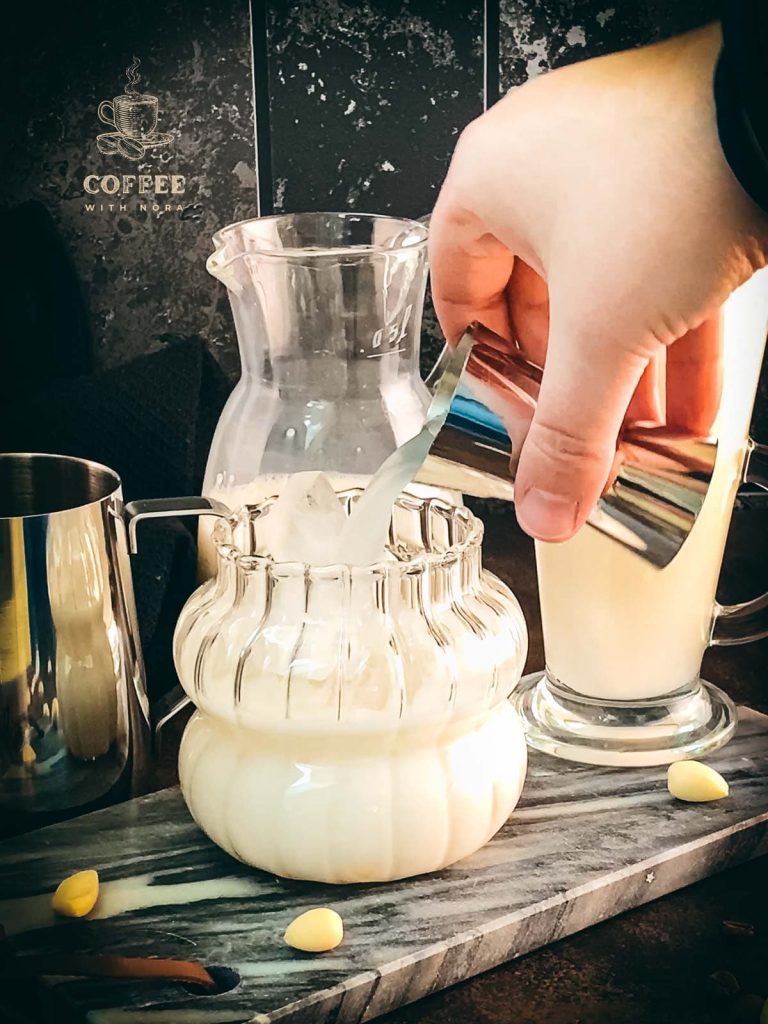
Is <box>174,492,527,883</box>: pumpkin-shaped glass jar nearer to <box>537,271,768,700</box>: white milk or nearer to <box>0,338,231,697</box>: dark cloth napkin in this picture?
<box>537,271,768,700</box>: white milk

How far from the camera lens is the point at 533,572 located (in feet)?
2.82

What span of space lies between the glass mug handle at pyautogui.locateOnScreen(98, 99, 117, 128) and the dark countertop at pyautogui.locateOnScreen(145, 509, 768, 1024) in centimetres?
68

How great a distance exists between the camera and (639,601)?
23.7 inches

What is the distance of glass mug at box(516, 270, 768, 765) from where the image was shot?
0.58m

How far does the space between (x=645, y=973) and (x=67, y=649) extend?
26 cm

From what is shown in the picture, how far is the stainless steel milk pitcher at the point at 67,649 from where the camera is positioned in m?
0.48

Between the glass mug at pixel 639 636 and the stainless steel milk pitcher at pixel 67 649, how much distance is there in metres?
0.21

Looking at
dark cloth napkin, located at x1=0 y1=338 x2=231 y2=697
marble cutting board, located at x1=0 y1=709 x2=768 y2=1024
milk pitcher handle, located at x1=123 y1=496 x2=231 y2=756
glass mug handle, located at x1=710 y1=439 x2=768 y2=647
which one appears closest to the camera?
Result: marble cutting board, located at x1=0 y1=709 x2=768 y2=1024

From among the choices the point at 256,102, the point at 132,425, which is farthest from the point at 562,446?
the point at 256,102

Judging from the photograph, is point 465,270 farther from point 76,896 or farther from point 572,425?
point 76,896

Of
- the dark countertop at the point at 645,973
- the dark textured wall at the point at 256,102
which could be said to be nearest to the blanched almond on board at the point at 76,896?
the dark countertop at the point at 645,973

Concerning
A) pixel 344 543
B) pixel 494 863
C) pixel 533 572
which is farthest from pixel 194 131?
pixel 494 863

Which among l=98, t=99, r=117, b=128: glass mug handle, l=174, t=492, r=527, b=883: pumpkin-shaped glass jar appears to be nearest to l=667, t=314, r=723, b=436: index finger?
l=174, t=492, r=527, b=883: pumpkin-shaped glass jar

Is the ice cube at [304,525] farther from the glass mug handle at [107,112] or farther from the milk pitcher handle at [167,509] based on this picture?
the glass mug handle at [107,112]
